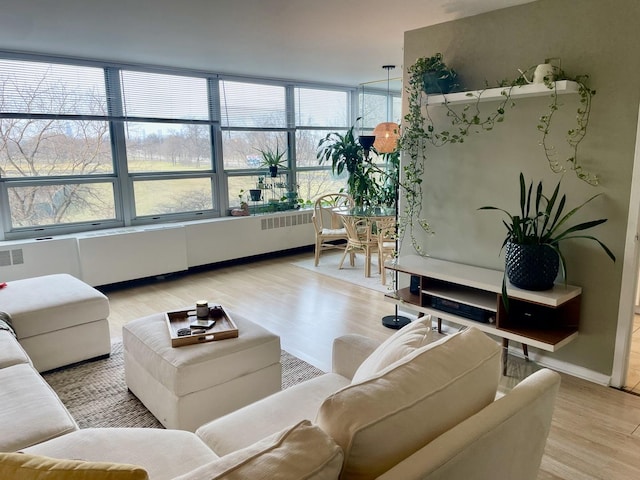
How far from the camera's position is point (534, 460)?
143 cm

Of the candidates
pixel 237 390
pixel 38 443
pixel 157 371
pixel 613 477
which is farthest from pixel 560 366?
pixel 38 443

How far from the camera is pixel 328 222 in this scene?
6797 millimetres

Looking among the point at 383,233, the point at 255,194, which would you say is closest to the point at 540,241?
Result: the point at 383,233

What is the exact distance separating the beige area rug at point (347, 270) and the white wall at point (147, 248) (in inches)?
21.7

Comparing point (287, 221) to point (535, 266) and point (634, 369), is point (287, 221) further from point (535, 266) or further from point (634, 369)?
point (634, 369)

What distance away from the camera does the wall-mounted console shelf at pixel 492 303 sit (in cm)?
277

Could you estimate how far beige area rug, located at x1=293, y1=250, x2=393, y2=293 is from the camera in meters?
5.05

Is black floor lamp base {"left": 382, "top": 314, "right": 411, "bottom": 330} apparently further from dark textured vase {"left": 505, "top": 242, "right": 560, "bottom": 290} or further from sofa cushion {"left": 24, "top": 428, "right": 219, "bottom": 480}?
sofa cushion {"left": 24, "top": 428, "right": 219, "bottom": 480}

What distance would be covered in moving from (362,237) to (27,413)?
4.06 meters

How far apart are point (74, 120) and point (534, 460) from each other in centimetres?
494

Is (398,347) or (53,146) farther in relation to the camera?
(53,146)

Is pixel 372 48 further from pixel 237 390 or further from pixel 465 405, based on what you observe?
pixel 465 405

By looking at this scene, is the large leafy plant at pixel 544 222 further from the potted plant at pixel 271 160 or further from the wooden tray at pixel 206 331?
the potted plant at pixel 271 160

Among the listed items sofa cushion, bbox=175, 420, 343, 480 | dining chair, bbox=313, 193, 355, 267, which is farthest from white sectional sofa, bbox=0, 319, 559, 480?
dining chair, bbox=313, 193, 355, 267
